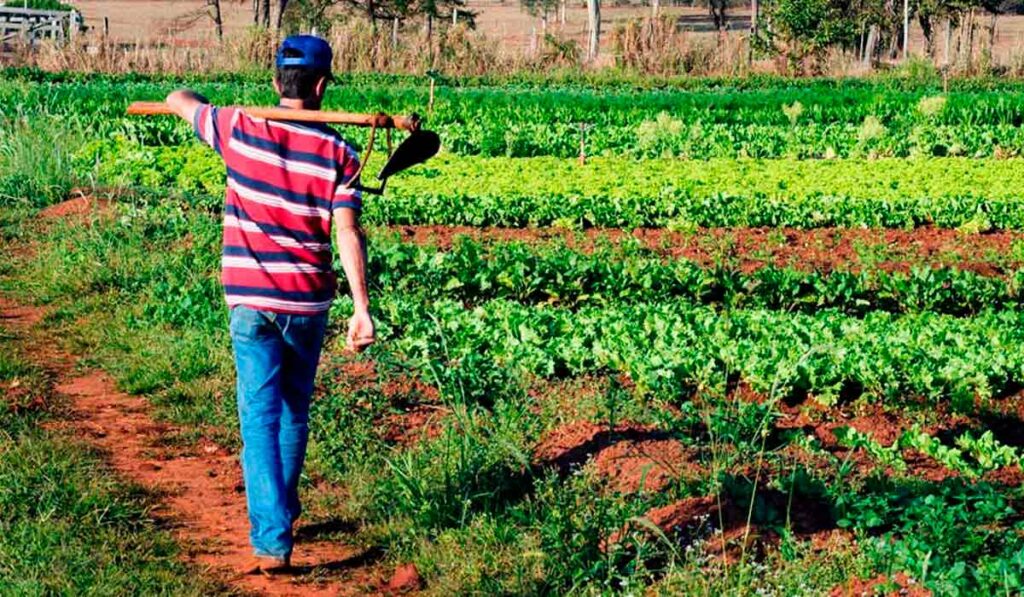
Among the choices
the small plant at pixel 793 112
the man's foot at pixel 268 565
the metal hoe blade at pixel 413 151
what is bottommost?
the man's foot at pixel 268 565

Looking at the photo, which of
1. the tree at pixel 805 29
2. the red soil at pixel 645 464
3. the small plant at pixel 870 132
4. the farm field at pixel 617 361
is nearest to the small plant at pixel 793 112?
the small plant at pixel 870 132

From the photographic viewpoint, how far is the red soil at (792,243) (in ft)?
44.1

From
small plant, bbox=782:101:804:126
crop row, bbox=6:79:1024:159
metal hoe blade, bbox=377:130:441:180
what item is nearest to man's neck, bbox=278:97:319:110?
metal hoe blade, bbox=377:130:441:180

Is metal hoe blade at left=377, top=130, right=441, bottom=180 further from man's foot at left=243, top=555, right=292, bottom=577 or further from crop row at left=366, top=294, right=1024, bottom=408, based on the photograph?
crop row at left=366, top=294, right=1024, bottom=408

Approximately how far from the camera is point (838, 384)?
852 centimetres

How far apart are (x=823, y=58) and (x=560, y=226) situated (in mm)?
27882

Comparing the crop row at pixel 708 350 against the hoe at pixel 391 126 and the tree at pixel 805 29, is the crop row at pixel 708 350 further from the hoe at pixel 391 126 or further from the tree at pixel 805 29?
the tree at pixel 805 29

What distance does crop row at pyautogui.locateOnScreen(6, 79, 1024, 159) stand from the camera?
22625 millimetres

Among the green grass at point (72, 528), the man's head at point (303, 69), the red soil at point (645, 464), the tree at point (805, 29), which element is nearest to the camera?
the man's head at point (303, 69)

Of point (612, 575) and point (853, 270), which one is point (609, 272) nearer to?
point (853, 270)

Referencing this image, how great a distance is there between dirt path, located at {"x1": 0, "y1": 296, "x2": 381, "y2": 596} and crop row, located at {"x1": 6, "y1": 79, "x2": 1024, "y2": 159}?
1082 centimetres

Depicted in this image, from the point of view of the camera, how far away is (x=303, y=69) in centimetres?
552

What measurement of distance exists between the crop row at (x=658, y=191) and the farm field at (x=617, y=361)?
0.04 meters

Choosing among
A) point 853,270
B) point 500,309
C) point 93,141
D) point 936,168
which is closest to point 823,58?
point 936,168
